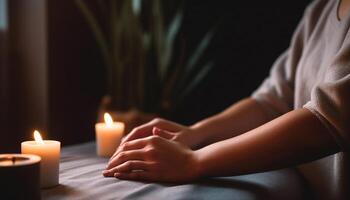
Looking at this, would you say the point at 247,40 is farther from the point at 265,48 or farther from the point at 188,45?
the point at 188,45

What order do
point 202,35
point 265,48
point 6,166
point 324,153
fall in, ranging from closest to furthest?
point 6,166 < point 324,153 < point 265,48 < point 202,35

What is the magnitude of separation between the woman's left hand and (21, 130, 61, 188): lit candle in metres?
0.08

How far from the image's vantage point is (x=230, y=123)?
88 centimetres

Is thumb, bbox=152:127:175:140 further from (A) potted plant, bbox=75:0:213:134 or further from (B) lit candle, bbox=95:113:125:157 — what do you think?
(A) potted plant, bbox=75:0:213:134

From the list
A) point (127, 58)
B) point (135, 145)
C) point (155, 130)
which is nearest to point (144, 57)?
point (127, 58)

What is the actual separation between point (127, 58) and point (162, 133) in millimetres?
832

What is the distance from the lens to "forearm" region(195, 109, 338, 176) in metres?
0.56

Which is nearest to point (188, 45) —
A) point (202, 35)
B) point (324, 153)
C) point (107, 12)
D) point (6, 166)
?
point (202, 35)

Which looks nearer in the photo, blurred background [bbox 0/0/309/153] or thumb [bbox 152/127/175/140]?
thumb [bbox 152/127/175/140]

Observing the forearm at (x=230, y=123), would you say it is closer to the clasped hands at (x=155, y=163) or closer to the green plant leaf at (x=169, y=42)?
the clasped hands at (x=155, y=163)

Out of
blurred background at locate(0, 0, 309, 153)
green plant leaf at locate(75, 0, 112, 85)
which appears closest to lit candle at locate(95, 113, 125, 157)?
blurred background at locate(0, 0, 309, 153)

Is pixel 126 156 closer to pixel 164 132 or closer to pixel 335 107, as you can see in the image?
pixel 164 132

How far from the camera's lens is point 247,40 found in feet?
4.97

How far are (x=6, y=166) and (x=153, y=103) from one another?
121cm
